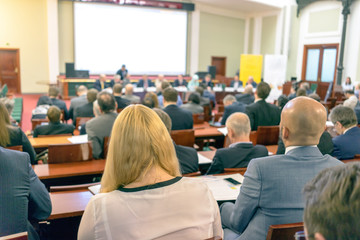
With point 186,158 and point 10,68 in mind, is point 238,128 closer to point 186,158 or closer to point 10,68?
point 186,158

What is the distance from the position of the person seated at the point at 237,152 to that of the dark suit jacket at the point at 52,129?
2390 mm

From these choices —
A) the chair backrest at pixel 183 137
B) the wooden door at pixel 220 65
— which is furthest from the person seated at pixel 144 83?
the chair backrest at pixel 183 137

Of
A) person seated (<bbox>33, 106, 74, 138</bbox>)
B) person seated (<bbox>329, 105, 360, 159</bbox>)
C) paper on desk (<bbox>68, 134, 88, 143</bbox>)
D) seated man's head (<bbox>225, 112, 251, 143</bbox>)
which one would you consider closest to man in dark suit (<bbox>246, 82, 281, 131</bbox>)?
person seated (<bbox>329, 105, 360, 159</bbox>)

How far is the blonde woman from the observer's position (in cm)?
135

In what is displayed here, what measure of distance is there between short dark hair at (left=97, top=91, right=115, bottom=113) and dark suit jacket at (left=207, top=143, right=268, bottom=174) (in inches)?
64.7

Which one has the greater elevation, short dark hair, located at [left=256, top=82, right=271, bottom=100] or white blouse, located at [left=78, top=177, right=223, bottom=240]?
short dark hair, located at [left=256, top=82, right=271, bottom=100]

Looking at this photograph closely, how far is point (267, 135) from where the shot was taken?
4.38 metres

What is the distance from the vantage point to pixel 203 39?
17328mm

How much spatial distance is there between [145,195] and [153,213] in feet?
0.26

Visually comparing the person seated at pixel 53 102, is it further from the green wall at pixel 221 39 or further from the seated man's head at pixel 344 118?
the green wall at pixel 221 39

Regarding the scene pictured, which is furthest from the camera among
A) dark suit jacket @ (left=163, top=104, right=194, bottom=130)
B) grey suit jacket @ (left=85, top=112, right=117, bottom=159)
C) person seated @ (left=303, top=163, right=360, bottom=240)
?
dark suit jacket @ (left=163, top=104, right=194, bottom=130)

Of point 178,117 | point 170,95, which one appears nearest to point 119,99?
point 170,95

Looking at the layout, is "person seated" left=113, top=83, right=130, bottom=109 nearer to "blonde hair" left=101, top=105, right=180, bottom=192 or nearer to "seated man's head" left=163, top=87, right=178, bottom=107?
"seated man's head" left=163, top=87, right=178, bottom=107

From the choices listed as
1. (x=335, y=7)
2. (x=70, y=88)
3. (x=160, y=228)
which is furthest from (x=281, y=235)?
(x=335, y=7)
